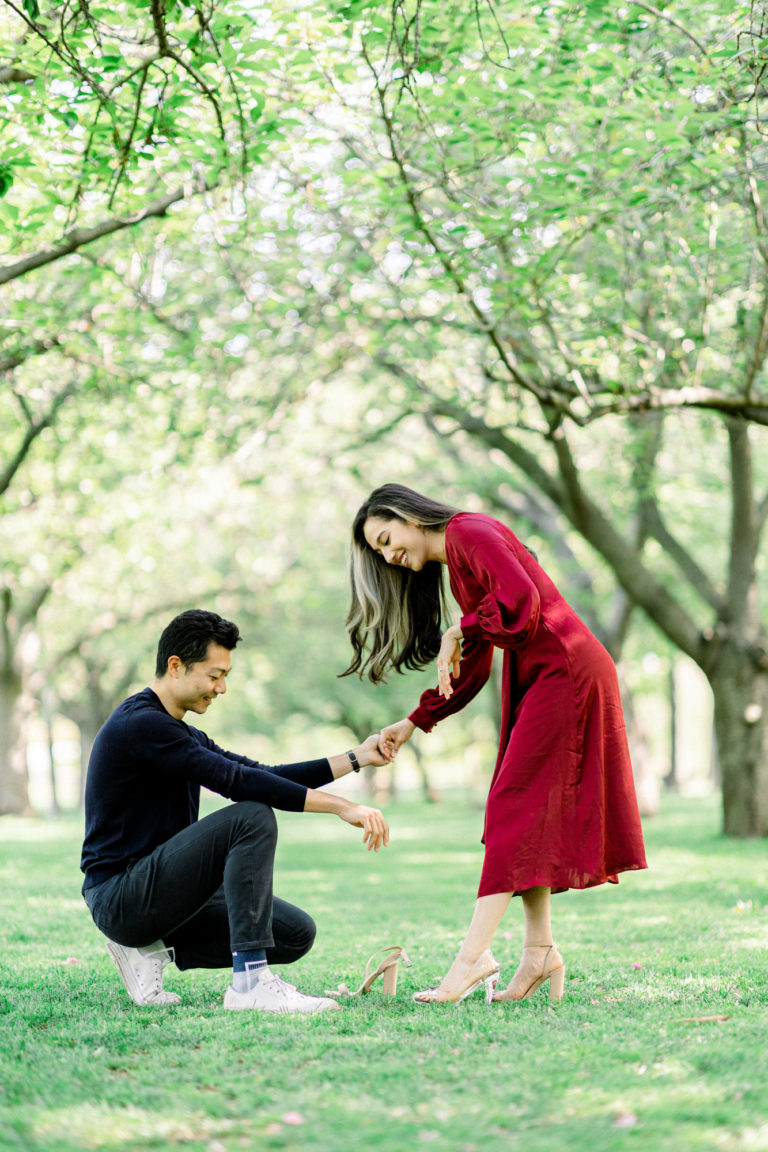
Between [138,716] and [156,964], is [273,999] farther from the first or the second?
[138,716]

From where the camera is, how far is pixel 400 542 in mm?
5074

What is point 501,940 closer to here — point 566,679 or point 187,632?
point 566,679

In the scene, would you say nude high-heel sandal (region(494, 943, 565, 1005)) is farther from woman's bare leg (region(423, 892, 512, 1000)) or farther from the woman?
woman's bare leg (region(423, 892, 512, 1000))

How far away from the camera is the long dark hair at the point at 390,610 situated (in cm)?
544

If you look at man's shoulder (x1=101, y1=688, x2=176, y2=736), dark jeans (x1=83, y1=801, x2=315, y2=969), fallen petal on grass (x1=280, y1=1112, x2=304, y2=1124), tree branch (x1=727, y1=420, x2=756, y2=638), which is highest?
tree branch (x1=727, y1=420, x2=756, y2=638)

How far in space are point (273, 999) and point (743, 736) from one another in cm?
1052

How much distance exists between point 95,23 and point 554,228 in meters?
5.65

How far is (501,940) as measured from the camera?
6777 millimetres

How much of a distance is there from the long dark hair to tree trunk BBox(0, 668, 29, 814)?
16.6m

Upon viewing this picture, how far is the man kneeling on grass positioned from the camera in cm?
454

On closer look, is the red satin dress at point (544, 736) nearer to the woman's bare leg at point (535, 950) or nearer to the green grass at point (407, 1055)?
the woman's bare leg at point (535, 950)

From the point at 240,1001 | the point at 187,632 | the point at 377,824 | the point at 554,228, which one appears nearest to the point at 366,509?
the point at 187,632

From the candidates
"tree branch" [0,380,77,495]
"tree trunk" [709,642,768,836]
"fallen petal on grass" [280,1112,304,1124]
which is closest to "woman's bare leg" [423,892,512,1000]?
"fallen petal on grass" [280,1112,304,1124]

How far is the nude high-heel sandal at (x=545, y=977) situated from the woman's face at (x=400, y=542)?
173 centimetres
